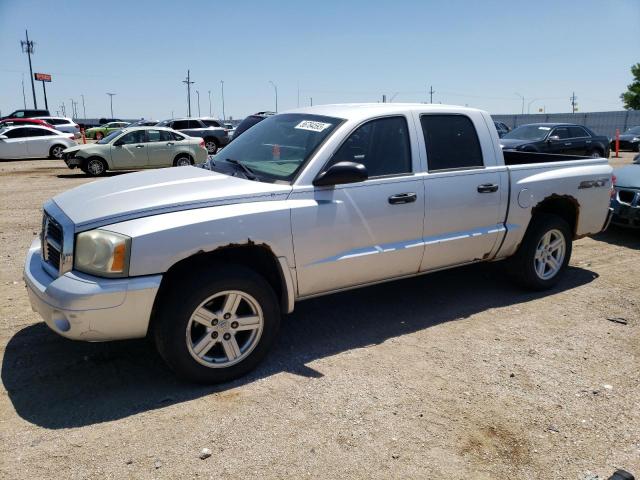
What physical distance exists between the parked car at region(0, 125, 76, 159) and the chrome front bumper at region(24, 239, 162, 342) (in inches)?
820

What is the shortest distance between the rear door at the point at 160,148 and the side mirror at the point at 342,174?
46.1 feet

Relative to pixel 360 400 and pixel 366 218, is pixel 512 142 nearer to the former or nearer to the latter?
pixel 366 218

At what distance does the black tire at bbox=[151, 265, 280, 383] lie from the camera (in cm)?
333

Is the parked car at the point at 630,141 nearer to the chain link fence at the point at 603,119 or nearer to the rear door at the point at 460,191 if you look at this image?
the chain link fence at the point at 603,119

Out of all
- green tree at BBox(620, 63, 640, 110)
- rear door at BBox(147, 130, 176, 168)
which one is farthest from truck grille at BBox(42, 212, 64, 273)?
green tree at BBox(620, 63, 640, 110)

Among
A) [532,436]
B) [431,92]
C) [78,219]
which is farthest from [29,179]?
[431,92]

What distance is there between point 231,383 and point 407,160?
221 cm

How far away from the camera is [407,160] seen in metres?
4.34

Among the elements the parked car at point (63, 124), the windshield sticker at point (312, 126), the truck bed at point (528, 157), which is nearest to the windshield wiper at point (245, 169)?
the windshield sticker at point (312, 126)

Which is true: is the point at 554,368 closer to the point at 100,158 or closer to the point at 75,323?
the point at 75,323

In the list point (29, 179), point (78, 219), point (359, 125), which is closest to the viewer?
point (78, 219)

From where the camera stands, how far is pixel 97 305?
3.12m

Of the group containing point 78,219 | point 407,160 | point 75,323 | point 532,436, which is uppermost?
point 407,160

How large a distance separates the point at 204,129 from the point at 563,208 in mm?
21311
